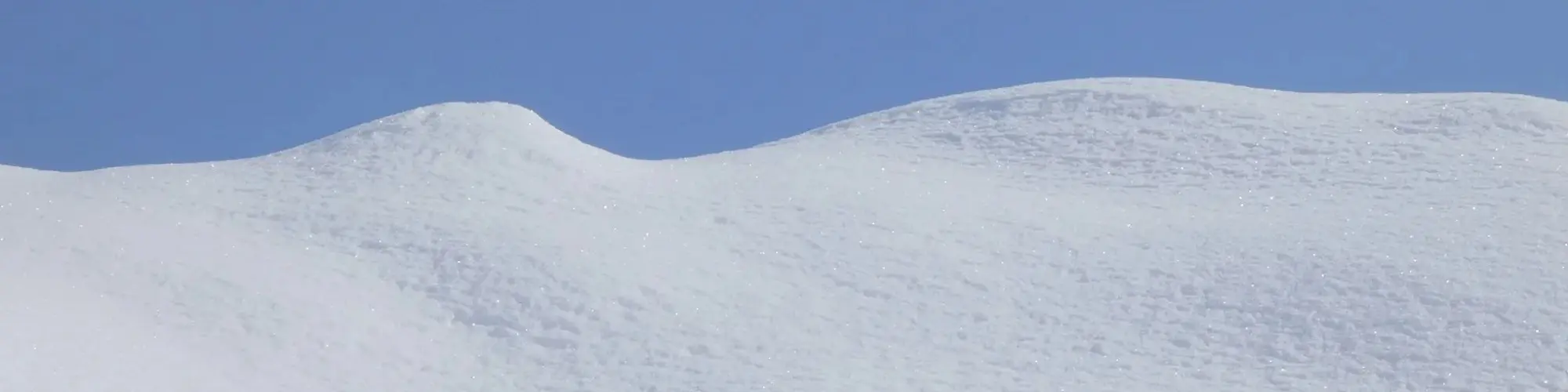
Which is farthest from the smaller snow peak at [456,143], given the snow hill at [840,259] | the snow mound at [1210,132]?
the snow mound at [1210,132]

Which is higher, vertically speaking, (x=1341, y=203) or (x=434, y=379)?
(x=1341, y=203)

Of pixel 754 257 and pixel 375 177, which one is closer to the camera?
pixel 754 257

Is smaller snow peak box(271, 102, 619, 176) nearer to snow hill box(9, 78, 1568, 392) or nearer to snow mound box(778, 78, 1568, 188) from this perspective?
snow hill box(9, 78, 1568, 392)

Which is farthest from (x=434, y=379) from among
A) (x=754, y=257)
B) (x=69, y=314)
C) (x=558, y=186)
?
(x=558, y=186)

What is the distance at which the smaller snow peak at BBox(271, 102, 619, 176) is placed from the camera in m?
19.7

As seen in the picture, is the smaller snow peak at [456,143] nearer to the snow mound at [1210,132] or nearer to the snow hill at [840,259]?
the snow hill at [840,259]

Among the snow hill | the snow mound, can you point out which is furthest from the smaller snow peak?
the snow mound

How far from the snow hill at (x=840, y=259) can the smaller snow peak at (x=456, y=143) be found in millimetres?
75

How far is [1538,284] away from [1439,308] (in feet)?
3.86

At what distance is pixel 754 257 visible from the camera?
53.7 feet

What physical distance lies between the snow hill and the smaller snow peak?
3.0 inches

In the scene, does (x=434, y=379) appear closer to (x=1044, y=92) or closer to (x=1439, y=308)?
(x=1439, y=308)

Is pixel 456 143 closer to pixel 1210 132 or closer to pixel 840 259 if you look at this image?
pixel 840 259

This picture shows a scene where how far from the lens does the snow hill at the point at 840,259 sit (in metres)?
12.9
